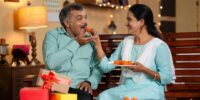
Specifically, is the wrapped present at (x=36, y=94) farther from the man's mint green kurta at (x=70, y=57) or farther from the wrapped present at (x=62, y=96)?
the man's mint green kurta at (x=70, y=57)

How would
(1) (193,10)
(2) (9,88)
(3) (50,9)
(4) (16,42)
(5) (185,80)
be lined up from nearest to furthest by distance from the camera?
(5) (185,80), (2) (9,88), (4) (16,42), (3) (50,9), (1) (193,10)

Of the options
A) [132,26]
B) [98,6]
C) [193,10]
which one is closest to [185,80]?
[132,26]

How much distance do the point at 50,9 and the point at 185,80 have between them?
222cm

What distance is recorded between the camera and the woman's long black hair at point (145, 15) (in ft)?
9.60

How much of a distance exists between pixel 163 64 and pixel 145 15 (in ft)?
1.27

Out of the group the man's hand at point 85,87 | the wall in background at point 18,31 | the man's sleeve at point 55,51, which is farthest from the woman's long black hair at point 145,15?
the wall in background at point 18,31

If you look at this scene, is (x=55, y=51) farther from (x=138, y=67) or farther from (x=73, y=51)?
(x=138, y=67)

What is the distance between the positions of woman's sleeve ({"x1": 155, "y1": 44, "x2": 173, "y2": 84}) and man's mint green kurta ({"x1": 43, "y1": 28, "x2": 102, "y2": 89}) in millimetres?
485

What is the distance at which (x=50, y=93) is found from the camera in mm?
1976

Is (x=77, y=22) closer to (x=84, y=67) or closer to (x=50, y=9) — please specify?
(x=84, y=67)

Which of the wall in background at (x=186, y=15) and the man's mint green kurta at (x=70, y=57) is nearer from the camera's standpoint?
the man's mint green kurta at (x=70, y=57)

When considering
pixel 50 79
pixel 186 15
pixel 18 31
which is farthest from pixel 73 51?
pixel 186 15

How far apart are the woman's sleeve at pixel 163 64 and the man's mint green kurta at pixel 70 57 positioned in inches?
19.1

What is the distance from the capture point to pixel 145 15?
9.64ft
